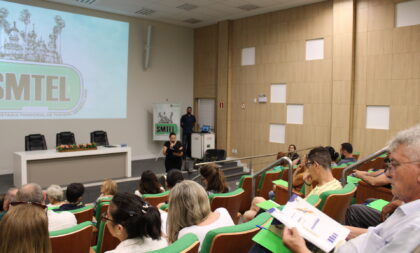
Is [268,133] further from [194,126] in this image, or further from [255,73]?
[194,126]

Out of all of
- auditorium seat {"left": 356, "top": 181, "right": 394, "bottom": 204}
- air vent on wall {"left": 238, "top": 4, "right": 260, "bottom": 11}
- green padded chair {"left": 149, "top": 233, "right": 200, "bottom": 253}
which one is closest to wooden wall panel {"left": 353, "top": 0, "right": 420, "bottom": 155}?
air vent on wall {"left": 238, "top": 4, "right": 260, "bottom": 11}

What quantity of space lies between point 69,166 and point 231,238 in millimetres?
5966

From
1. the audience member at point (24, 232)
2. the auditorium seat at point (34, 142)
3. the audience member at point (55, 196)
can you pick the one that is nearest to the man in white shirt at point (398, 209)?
the audience member at point (24, 232)

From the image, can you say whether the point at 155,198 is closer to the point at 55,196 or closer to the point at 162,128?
the point at 55,196

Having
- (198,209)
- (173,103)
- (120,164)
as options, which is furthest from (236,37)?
(198,209)

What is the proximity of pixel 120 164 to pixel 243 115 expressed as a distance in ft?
13.2

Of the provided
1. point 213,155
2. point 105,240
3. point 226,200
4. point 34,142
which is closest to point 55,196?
point 105,240

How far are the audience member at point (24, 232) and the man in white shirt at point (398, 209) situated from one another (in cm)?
111

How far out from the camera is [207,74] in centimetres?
1102

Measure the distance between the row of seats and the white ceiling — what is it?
3.37 m

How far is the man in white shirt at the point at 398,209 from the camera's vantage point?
1243mm

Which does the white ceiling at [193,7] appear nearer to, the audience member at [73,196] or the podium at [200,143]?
the podium at [200,143]

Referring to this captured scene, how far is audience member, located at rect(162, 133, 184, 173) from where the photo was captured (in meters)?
6.86

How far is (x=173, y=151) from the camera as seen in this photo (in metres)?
6.89
